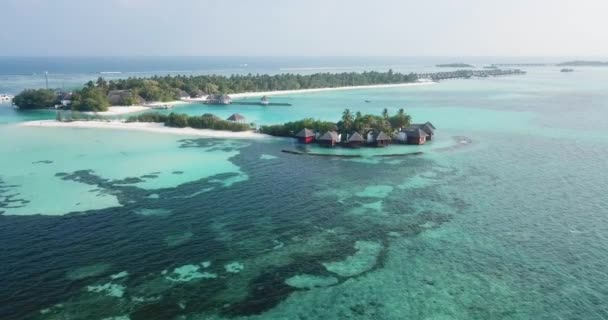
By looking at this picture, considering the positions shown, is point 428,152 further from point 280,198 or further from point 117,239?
point 117,239

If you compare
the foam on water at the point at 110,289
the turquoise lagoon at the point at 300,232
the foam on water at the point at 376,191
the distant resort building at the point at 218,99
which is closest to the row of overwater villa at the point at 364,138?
the turquoise lagoon at the point at 300,232

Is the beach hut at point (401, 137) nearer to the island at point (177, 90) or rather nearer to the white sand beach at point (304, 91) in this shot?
the island at point (177, 90)

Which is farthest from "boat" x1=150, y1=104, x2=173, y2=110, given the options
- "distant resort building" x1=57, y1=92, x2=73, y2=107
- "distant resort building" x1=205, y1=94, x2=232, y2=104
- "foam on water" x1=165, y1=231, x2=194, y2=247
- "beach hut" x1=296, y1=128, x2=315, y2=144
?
"foam on water" x1=165, y1=231, x2=194, y2=247

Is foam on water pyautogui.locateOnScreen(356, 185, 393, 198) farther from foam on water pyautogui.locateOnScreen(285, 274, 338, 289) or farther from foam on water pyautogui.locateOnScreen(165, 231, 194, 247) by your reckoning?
foam on water pyautogui.locateOnScreen(165, 231, 194, 247)

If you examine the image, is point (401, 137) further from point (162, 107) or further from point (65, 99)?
point (65, 99)

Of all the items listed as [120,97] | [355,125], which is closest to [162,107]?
[120,97]

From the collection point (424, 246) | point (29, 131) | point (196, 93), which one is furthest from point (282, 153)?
point (196, 93)
